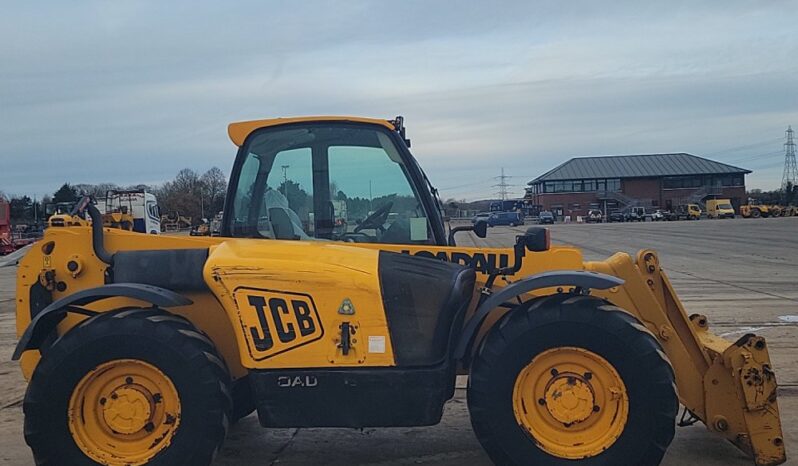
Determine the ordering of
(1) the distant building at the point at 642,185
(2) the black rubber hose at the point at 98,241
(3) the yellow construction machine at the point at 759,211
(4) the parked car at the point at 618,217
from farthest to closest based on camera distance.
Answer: (1) the distant building at the point at 642,185
(4) the parked car at the point at 618,217
(3) the yellow construction machine at the point at 759,211
(2) the black rubber hose at the point at 98,241

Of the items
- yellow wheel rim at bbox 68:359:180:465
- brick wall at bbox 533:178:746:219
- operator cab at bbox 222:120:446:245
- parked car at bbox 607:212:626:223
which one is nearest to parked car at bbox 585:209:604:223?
parked car at bbox 607:212:626:223

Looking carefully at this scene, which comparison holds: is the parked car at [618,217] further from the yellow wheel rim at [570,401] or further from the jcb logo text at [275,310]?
the jcb logo text at [275,310]

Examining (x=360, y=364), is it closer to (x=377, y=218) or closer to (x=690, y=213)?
(x=377, y=218)

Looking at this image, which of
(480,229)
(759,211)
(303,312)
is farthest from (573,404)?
(759,211)

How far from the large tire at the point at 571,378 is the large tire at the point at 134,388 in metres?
1.53


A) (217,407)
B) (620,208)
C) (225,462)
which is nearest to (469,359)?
(217,407)

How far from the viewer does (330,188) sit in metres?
5.13

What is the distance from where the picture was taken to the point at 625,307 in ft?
16.6

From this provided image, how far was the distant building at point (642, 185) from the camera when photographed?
9556 centimetres

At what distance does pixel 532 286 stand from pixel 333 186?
1.56 metres

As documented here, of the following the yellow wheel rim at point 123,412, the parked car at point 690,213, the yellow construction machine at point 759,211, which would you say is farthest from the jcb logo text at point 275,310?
the parked car at point 690,213

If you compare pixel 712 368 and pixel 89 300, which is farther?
pixel 712 368

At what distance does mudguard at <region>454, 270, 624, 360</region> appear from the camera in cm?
439

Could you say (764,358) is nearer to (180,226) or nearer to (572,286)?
(572,286)
